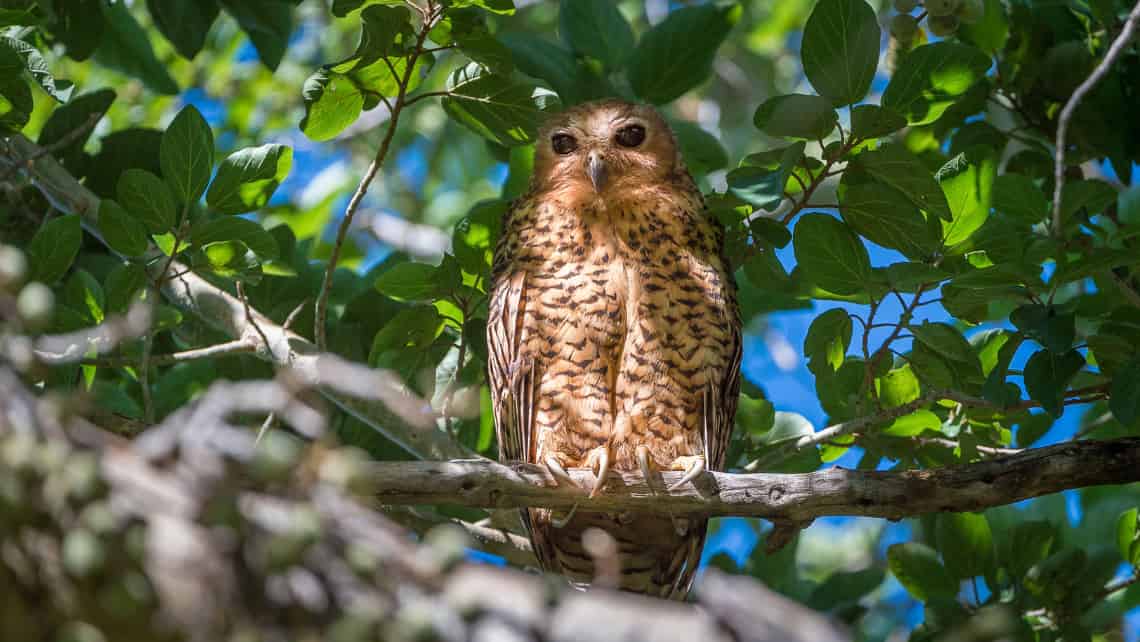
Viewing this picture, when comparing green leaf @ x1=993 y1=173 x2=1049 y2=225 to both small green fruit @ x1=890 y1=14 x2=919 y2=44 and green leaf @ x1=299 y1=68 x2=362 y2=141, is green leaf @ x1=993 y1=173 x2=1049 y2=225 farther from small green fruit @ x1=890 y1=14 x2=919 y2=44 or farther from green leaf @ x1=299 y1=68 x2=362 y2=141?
green leaf @ x1=299 y1=68 x2=362 y2=141

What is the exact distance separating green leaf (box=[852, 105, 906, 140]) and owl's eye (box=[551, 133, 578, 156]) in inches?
60.3

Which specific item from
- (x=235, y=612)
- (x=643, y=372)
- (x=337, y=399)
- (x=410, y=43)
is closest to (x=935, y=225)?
(x=643, y=372)

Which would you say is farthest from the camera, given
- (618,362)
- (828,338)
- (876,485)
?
(618,362)

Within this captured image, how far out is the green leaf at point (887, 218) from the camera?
3082mm

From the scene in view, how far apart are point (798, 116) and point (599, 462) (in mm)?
1189

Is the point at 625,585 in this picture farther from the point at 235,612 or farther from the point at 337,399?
the point at 235,612

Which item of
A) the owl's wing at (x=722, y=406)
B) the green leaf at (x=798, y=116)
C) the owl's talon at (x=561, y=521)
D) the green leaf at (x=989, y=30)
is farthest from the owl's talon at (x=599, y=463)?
the green leaf at (x=989, y=30)

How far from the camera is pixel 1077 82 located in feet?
12.8

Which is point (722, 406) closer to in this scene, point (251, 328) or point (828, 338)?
point (828, 338)

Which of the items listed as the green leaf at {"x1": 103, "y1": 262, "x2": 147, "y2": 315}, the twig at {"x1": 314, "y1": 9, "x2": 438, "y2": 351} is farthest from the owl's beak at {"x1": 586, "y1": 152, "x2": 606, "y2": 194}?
the green leaf at {"x1": 103, "y1": 262, "x2": 147, "y2": 315}

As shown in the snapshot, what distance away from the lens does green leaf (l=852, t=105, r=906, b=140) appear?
3.02m

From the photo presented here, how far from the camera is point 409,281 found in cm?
345

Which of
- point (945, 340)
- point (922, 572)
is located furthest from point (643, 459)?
point (922, 572)

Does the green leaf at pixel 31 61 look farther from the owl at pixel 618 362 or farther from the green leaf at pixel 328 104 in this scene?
the owl at pixel 618 362
